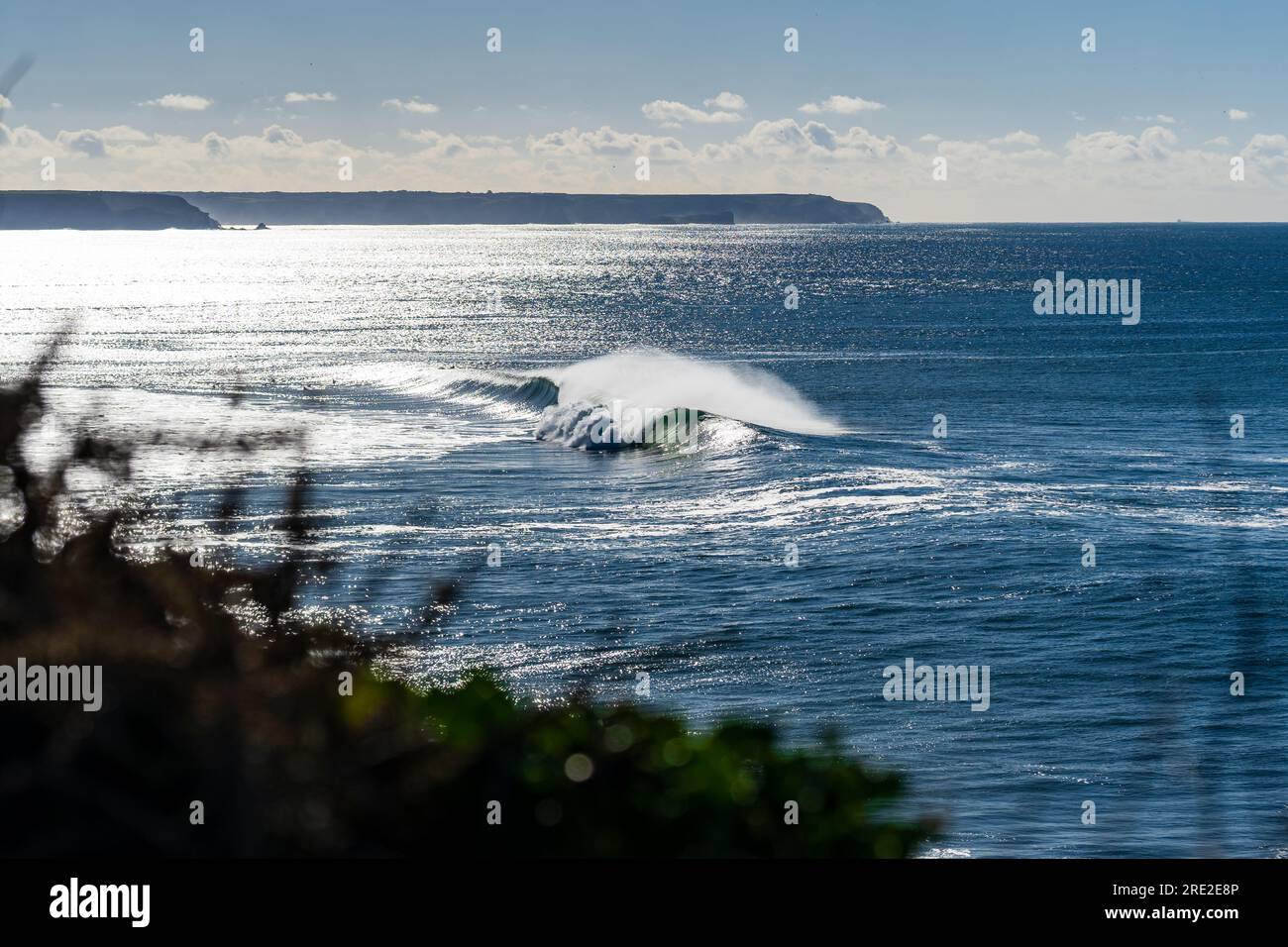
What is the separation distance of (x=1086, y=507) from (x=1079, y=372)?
41.7m

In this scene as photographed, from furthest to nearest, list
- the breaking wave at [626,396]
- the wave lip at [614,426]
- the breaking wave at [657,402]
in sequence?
the breaking wave at [626,396] → the breaking wave at [657,402] → the wave lip at [614,426]

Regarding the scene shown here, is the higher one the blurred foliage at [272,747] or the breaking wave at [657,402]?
the breaking wave at [657,402]

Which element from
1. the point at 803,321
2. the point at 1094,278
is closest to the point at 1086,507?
the point at 803,321

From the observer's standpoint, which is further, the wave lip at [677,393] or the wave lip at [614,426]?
the wave lip at [677,393]

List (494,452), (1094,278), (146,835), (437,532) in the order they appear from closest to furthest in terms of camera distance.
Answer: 1. (146,835)
2. (437,532)
3. (494,452)
4. (1094,278)

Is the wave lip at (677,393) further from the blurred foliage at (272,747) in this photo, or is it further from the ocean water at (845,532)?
the blurred foliage at (272,747)

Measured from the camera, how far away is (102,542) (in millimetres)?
3938

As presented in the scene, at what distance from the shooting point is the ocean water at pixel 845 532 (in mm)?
20969

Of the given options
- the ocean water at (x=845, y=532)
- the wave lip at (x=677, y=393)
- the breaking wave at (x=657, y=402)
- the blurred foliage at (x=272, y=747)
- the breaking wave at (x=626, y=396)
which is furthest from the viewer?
the wave lip at (x=677, y=393)

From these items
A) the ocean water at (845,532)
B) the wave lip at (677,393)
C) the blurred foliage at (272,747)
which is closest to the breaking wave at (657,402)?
the wave lip at (677,393)

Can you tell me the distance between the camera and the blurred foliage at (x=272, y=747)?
129 inches

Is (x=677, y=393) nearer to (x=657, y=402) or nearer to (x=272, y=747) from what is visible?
(x=657, y=402)

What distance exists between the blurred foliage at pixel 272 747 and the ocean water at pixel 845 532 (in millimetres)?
303
